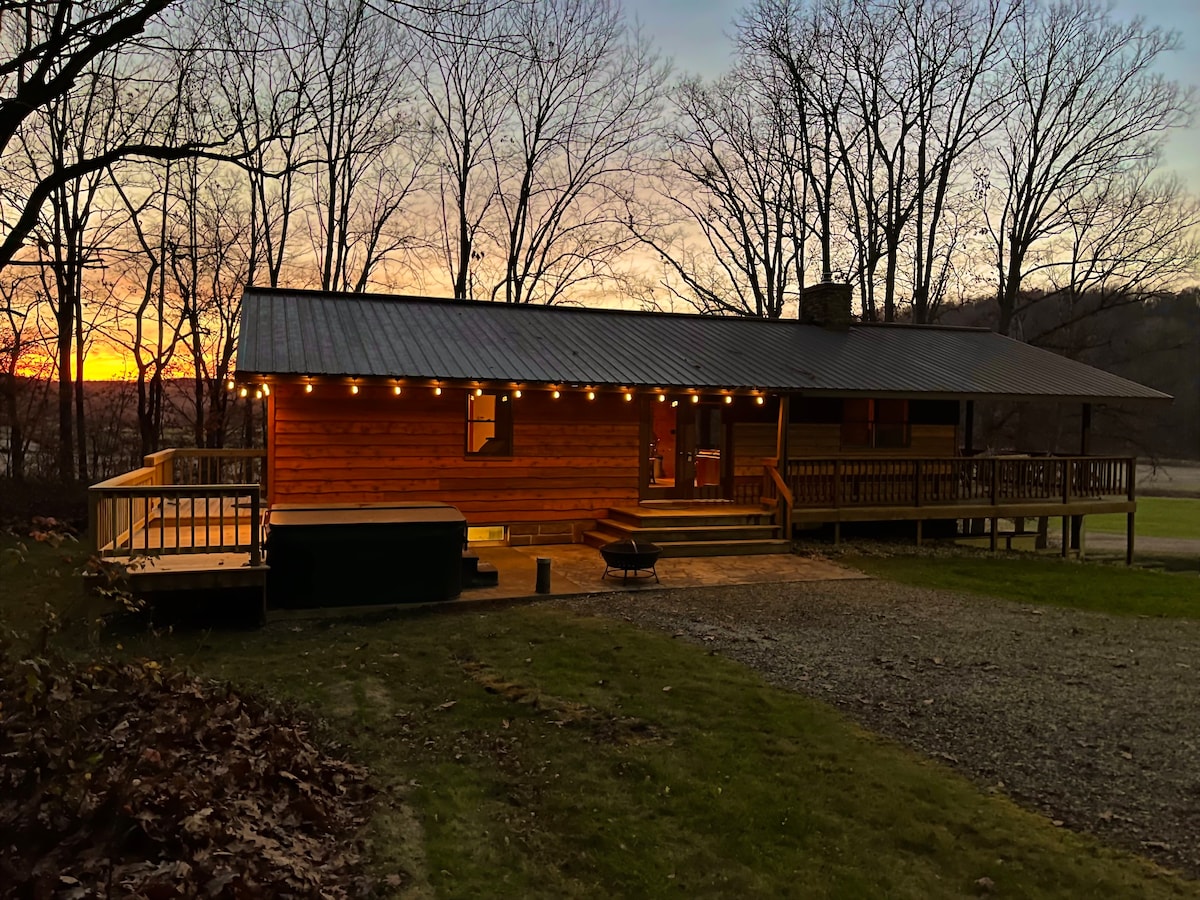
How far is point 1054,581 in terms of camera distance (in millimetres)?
11703

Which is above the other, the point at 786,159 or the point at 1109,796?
the point at 786,159

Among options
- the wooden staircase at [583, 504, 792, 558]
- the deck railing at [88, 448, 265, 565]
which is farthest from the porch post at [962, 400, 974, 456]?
the deck railing at [88, 448, 265, 565]

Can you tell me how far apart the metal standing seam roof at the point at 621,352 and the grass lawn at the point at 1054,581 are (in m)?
3.21

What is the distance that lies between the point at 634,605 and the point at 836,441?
8.24 m

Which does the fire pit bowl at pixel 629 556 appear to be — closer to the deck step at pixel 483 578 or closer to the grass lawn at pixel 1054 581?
the deck step at pixel 483 578

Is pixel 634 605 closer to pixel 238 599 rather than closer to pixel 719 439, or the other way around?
pixel 238 599

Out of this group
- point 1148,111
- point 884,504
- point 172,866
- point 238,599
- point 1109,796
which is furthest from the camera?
point 1148,111

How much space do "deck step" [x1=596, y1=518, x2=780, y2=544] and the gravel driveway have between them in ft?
8.74

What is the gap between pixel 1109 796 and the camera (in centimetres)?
450

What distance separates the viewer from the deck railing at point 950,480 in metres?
14.0

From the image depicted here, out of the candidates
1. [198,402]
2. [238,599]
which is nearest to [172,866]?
[238,599]

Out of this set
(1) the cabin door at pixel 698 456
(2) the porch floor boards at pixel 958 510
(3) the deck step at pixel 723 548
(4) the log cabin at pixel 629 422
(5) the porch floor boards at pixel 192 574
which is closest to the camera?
(5) the porch floor boards at pixel 192 574

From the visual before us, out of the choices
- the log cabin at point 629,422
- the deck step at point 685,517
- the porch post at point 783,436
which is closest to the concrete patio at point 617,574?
the log cabin at point 629,422

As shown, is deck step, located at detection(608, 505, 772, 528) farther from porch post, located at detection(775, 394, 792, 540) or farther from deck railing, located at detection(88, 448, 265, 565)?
deck railing, located at detection(88, 448, 265, 565)
